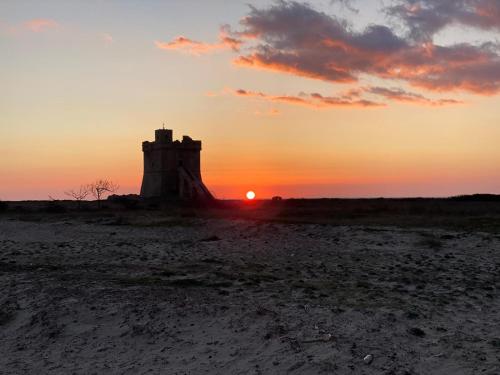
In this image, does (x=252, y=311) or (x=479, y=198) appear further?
(x=479, y=198)

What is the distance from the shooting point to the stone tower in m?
47.9

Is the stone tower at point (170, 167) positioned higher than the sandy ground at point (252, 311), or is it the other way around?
the stone tower at point (170, 167)

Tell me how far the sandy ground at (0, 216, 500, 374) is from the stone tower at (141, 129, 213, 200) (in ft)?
105

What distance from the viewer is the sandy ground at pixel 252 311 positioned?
7.30m

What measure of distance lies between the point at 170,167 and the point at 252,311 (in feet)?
133

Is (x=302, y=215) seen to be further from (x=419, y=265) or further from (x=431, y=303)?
Result: (x=431, y=303)

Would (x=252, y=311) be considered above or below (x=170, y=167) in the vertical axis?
below

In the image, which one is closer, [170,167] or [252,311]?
[252,311]


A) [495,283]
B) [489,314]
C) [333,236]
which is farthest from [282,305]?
[333,236]

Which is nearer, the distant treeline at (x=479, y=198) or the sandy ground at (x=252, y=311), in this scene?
the sandy ground at (x=252, y=311)

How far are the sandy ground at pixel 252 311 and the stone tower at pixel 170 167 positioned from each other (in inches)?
1264

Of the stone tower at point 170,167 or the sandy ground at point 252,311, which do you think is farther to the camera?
the stone tower at point 170,167

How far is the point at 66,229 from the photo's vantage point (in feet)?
77.3

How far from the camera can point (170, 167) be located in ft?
159
